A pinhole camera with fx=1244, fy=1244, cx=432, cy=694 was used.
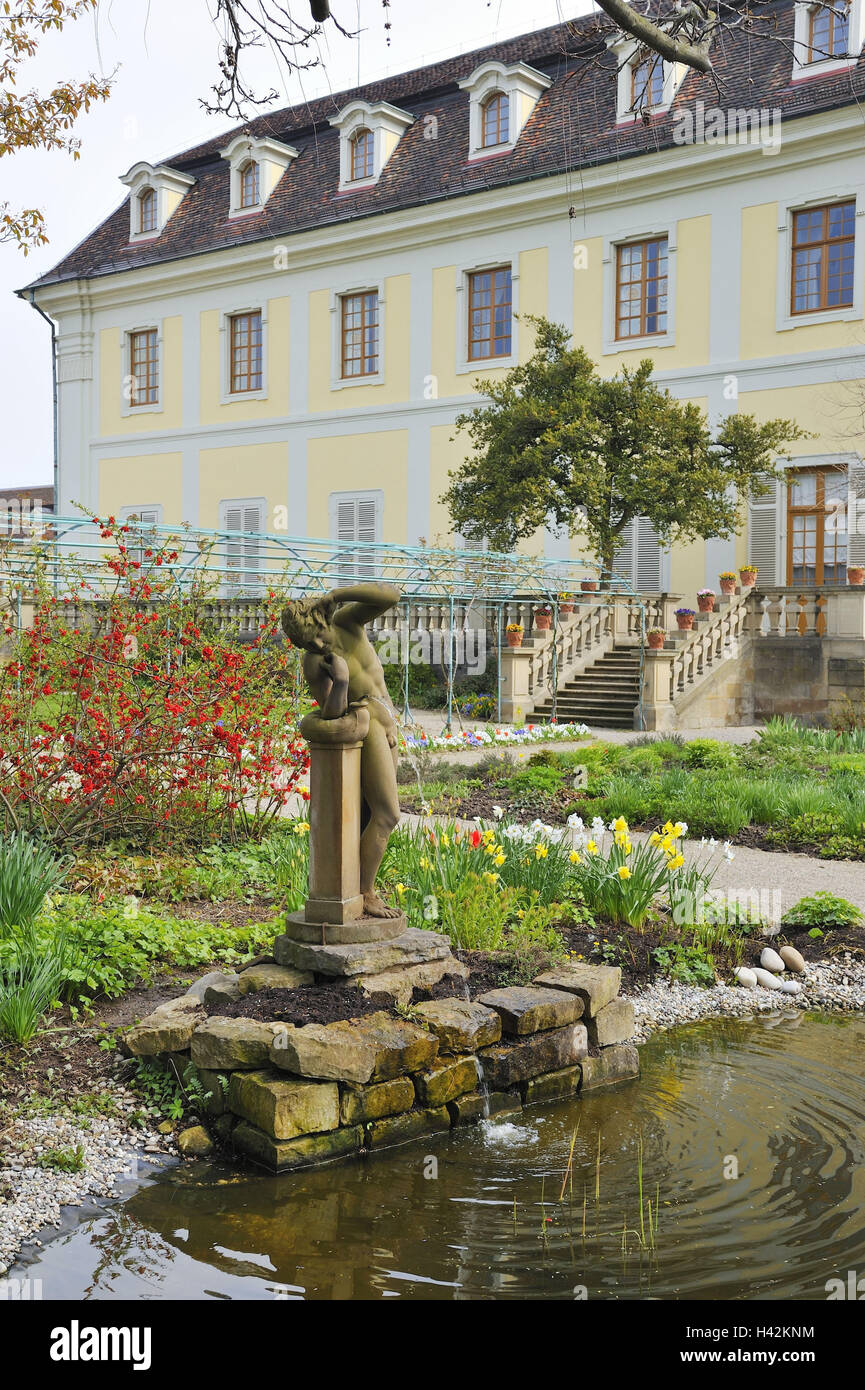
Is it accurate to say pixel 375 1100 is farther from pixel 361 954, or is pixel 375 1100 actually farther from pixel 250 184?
pixel 250 184

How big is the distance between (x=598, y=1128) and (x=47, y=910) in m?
2.88

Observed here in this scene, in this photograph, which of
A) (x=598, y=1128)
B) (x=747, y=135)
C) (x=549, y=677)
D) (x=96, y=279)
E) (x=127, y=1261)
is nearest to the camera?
(x=127, y=1261)

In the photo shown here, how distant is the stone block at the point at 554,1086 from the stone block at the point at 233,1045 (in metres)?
1.17

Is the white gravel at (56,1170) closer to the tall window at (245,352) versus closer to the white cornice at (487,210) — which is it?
the white cornice at (487,210)

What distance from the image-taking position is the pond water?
11.8ft

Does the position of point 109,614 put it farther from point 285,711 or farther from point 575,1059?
point 575,1059

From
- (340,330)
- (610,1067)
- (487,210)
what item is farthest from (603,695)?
(610,1067)

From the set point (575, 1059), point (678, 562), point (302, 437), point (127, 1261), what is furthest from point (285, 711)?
point (302, 437)

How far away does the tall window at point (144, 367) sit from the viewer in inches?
1198

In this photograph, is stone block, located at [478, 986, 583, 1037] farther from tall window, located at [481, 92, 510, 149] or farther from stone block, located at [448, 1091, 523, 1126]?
tall window, located at [481, 92, 510, 149]

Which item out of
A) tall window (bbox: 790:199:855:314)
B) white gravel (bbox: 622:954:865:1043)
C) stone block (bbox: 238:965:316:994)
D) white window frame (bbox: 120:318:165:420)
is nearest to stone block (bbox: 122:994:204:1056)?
stone block (bbox: 238:965:316:994)

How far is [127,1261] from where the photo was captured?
144 inches

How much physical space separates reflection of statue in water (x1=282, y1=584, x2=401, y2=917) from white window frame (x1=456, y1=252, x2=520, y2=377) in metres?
20.3

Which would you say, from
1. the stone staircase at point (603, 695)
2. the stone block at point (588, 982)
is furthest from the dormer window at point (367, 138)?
the stone block at point (588, 982)
